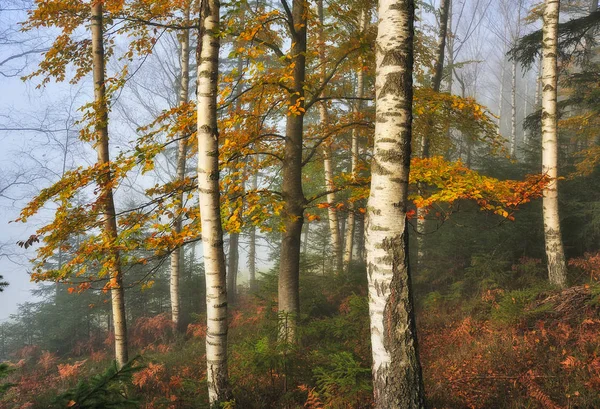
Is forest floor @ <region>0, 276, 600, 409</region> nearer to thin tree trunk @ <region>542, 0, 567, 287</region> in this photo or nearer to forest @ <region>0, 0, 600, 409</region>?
forest @ <region>0, 0, 600, 409</region>

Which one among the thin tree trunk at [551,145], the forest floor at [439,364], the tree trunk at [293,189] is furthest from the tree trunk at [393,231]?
the thin tree trunk at [551,145]

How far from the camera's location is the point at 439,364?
18.7 feet

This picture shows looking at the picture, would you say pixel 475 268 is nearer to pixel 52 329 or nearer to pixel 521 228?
pixel 521 228

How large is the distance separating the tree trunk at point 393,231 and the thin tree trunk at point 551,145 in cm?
539

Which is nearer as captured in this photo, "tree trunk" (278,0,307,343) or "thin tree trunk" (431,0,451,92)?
"tree trunk" (278,0,307,343)

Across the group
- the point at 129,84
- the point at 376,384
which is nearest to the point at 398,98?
the point at 376,384

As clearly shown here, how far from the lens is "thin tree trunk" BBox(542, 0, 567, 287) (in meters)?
7.32

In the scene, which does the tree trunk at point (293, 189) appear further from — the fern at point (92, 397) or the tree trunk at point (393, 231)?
the fern at point (92, 397)

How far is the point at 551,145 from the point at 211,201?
22.6 ft

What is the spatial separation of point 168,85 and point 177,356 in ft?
59.6

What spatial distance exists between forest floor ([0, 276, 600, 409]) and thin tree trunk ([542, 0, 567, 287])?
30.3 inches

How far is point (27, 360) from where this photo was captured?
44.6ft

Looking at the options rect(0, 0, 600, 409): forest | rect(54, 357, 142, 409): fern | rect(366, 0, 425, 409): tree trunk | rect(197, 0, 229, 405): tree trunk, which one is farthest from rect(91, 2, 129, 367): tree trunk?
rect(366, 0, 425, 409): tree trunk

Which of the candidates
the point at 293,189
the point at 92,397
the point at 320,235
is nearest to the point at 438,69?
the point at 293,189
